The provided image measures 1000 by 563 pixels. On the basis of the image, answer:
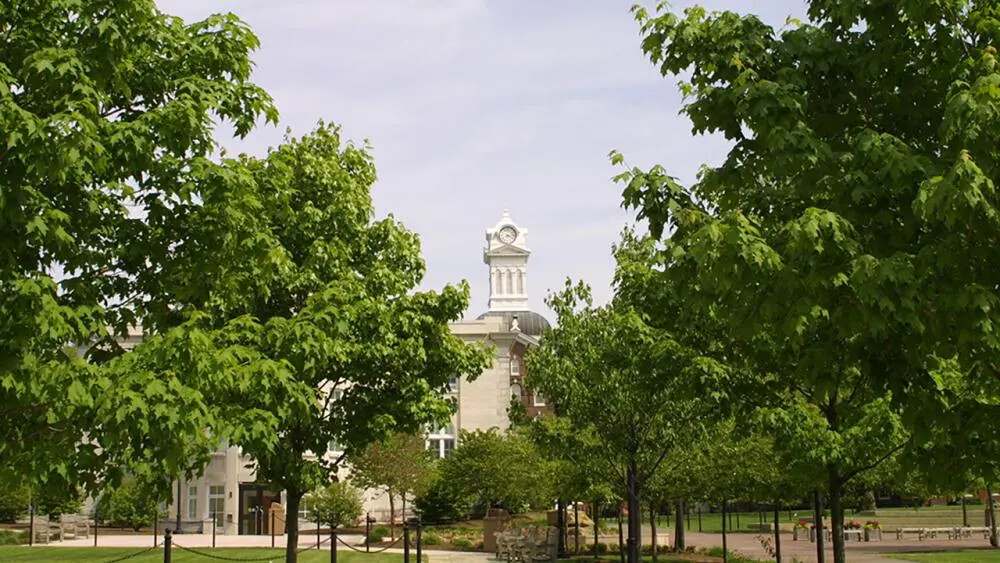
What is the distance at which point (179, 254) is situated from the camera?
10.6 m

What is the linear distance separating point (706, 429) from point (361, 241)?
8807mm

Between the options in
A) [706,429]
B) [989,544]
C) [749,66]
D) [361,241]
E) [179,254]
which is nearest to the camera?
[749,66]

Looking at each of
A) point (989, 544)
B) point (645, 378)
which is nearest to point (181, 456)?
point (645, 378)

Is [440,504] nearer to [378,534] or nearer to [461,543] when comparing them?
[378,534]

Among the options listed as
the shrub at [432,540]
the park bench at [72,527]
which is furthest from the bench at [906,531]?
the park bench at [72,527]

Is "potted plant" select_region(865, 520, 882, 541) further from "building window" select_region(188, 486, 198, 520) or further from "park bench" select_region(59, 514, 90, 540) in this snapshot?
"park bench" select_region(59, 514, 90, 540)

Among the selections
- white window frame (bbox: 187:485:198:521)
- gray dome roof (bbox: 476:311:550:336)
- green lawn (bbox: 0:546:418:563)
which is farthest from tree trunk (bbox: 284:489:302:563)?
gray dome roof (bbox: 476:311:550:336)

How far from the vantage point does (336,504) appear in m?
48.6

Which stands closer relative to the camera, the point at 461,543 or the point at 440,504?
the point at 461,543

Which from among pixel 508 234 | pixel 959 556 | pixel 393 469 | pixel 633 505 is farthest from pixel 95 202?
pixel 508 234

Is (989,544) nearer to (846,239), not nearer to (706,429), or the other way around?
(706,429)

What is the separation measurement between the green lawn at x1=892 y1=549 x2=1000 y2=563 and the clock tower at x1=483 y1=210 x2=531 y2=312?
65.3 metres

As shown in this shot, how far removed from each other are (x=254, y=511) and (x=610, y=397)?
37.6m

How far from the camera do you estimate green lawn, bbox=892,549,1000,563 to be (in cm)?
3253
